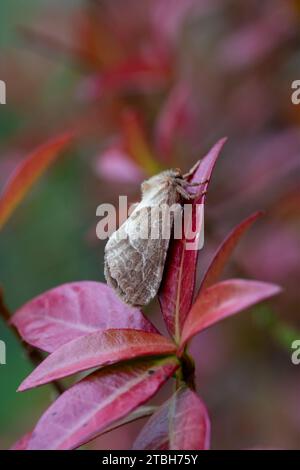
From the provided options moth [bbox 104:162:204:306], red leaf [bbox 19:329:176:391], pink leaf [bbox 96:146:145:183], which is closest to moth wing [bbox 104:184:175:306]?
moth [bbox 104:162:204:306]

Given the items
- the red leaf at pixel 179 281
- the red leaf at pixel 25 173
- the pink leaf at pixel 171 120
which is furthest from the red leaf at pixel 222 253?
the pink leaf at pixel 171 120

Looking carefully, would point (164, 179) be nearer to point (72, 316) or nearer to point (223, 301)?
point (72, 316)

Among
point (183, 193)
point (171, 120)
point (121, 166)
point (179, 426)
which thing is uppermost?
point (171, 120)

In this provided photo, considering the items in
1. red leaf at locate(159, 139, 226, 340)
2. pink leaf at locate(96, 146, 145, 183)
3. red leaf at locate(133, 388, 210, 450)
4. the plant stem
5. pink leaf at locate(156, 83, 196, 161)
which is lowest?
red leaf at locate(133, 388, 210, 450)

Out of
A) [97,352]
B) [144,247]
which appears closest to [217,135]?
[144,247]

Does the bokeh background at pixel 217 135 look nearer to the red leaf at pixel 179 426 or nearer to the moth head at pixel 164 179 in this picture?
the moth head at pixel 164 179

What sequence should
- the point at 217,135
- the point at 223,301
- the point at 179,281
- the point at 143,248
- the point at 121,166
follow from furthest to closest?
the point at 217,135 < the point at 121,166 < the point at 143,248 < the point at 179,281 < the point at 223,301

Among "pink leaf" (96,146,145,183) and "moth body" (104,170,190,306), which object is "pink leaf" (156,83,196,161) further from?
"moth body" (104,170,190,306)
